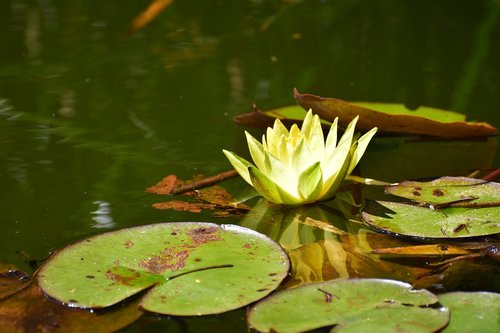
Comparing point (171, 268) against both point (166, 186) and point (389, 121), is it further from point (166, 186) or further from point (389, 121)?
point (389, 121)

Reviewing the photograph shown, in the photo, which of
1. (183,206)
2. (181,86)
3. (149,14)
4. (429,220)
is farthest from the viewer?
(149,14)

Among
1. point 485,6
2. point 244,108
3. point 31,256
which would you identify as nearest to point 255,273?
point 31,256

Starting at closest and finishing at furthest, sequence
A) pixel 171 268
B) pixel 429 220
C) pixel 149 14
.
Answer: pixel 171 268 < pixel 429 220 < pixel 149 14

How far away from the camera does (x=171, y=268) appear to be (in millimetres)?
1294

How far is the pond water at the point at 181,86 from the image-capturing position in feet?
5.34

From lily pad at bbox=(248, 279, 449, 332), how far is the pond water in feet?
0.24

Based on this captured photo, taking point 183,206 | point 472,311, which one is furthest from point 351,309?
point 183,206

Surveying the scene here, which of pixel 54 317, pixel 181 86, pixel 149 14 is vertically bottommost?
pixel 54 317

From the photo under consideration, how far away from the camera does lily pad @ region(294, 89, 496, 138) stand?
5.88 ft

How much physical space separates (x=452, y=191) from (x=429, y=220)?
0.43 ft

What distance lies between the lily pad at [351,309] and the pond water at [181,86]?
0.24 ft

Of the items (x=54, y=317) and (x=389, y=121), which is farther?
(x=389, y=121)

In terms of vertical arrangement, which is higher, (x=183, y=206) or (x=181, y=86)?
(x=181, y=86)

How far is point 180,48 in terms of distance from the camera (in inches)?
105
